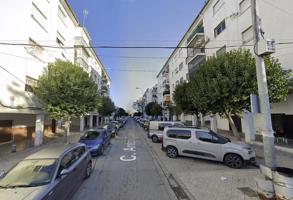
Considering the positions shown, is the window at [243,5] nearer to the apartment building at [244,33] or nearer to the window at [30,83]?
the apartment building at [244,33]

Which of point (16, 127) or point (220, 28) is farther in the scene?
point (220, 28)

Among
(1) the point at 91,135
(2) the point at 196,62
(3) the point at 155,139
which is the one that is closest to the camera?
(1) the point at 91,135

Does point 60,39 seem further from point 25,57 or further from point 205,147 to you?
point 205,147

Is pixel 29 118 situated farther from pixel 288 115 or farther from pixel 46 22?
pixel 288 115

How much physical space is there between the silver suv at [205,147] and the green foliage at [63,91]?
8175 millimetres

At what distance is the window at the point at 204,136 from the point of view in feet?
38.5

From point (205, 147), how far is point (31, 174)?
8.34 metres

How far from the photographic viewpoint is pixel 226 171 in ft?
32.3

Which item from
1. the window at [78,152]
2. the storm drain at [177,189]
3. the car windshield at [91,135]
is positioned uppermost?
the car windshield at [91,135]

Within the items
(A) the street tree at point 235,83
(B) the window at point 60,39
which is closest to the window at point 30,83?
(B) the window at point 60,39

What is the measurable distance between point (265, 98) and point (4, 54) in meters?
15.5

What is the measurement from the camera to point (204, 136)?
11.9m

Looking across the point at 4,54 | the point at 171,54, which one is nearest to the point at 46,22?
the point at 4,54

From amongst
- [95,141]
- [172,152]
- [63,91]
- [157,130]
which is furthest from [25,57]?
[172,152]
